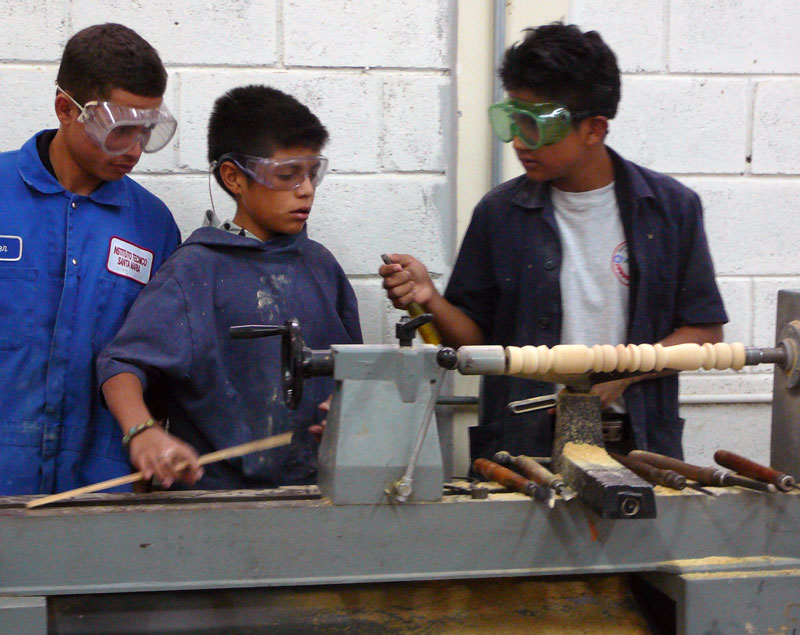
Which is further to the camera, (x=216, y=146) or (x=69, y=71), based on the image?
(x=216, y=146)

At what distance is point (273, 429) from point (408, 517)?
0.54 meters

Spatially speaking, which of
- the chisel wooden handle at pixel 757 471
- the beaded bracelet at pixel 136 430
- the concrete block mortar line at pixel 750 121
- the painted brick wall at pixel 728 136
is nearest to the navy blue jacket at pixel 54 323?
the beaded bracelet at pixel 136 430

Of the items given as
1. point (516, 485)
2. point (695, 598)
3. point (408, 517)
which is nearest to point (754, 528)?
point (695, 598)

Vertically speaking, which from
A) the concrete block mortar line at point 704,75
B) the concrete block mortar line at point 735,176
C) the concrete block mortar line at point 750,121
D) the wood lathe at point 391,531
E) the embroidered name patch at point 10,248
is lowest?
the wood lathe at point 391,531

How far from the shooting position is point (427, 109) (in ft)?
7.38

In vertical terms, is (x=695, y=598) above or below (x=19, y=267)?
below

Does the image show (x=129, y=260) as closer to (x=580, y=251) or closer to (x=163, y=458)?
(x=163, y=458)

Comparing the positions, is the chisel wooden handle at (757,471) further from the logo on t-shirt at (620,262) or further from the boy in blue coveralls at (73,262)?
the boy in blue coveralls at (73,262)

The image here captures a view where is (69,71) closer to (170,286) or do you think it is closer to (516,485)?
(170,286)

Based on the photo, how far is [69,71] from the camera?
1.66m

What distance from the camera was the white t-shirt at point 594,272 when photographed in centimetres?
174

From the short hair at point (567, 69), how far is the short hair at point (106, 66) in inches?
29.3

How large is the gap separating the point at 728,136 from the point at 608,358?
57.5 inches

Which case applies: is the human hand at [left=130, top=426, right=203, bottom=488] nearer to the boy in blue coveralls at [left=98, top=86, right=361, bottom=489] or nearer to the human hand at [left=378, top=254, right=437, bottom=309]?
the boy in blue coveralls at [left=98, top=86, right=361, bottom=489]
